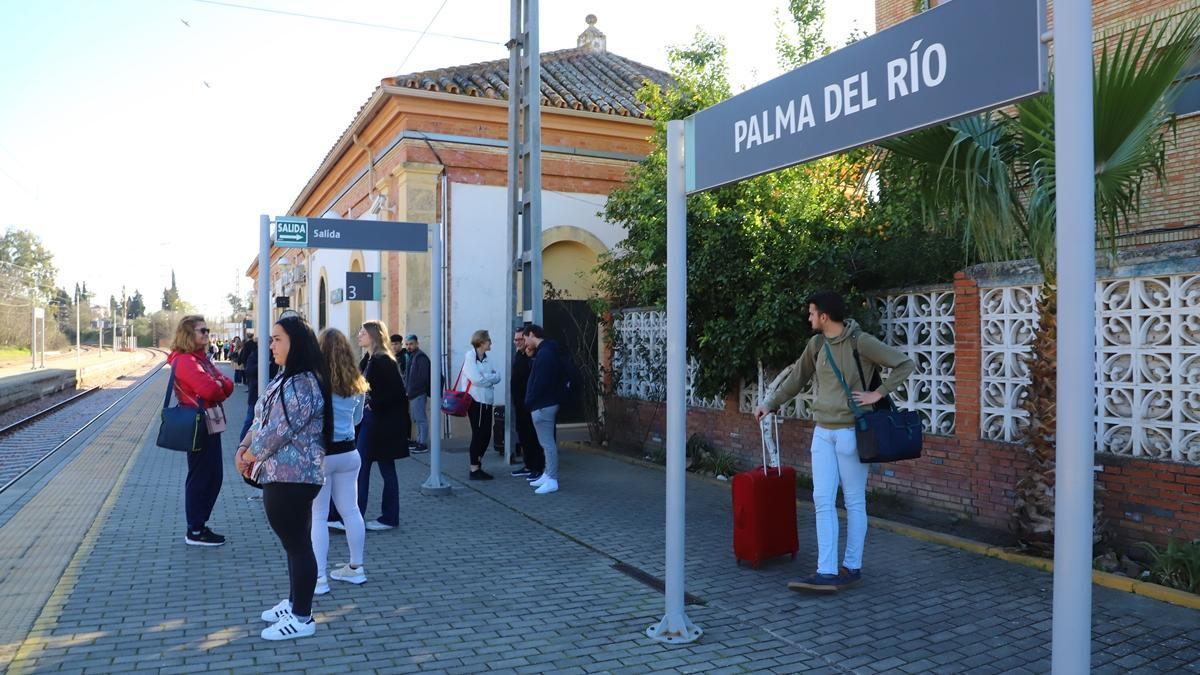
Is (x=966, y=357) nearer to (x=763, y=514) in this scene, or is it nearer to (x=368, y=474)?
(x=763, y=514)

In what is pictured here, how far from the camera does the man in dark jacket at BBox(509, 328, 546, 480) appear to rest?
9719 mm

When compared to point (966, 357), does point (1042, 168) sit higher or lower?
higher

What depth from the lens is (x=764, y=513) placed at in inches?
232

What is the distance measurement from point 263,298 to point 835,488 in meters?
5.53

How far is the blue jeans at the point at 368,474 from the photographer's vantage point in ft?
22.8

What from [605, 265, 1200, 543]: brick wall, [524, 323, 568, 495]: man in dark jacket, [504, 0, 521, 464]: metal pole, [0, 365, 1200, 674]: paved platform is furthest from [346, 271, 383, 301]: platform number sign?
[605, 265, 1200, 543]: brick wall

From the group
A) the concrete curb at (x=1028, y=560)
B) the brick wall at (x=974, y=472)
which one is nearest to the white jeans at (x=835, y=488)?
the concrete curb at (x=1028, y=560)

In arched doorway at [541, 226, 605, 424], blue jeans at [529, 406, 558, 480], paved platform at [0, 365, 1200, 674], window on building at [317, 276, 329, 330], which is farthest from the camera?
window on building at [317, 276, 329, 330]

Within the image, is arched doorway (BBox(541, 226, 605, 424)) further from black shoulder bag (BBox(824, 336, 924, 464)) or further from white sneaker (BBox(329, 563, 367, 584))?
black shoulder bag (BBox(824, 336, 924, 464))

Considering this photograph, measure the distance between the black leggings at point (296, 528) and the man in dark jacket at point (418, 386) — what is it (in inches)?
287

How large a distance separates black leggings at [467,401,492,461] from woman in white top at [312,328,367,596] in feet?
13.8

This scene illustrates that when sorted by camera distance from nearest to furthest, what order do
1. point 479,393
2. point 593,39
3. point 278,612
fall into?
point 278,612
point 479,393
point 593,39

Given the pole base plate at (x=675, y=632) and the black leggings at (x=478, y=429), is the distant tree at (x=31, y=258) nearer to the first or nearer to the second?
the black leggings at (x=478, y=429)

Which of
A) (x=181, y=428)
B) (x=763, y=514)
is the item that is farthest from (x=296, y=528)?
(x=763, y=514)
